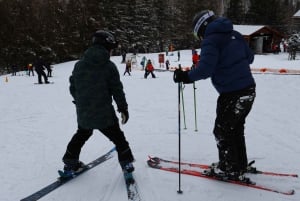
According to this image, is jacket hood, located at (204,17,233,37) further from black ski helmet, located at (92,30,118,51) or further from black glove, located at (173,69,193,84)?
black ski helmet, located at (92,30,118,51)

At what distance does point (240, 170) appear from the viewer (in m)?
3.99

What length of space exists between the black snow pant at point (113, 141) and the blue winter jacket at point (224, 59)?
45.8 inches

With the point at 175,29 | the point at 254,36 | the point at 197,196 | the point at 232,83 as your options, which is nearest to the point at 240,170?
the point at 197,196

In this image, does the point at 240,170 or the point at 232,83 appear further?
the point at 240,170

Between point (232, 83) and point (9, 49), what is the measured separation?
1871 inches

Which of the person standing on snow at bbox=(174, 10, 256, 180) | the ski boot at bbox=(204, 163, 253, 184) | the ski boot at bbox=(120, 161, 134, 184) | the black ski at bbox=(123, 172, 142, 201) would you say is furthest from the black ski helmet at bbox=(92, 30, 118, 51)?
the ski boot at bbox=(204, 163, 253, 184)

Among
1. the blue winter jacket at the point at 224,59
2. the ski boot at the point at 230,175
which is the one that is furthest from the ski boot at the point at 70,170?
the blue winter jacket at the point at 224,59

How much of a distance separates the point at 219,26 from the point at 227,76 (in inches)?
21.5

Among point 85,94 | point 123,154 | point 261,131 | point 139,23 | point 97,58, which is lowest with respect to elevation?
point 261,131

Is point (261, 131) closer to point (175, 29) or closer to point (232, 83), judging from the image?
point (232, 83)

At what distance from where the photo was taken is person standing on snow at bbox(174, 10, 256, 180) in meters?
3.53

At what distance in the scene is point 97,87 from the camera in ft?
12.8

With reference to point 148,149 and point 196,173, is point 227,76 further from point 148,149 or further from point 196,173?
point 148,149

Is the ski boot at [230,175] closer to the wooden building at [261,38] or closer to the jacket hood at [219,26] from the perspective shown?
the jacket hood at [219,26]
